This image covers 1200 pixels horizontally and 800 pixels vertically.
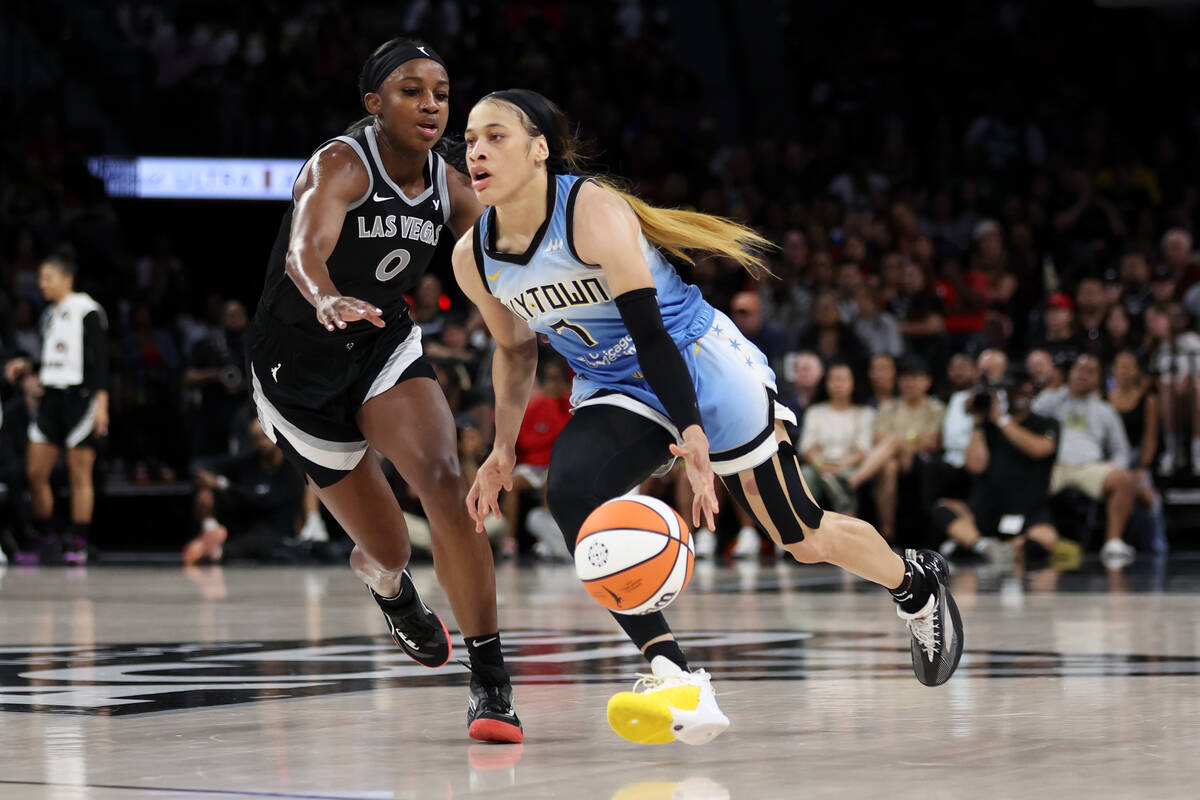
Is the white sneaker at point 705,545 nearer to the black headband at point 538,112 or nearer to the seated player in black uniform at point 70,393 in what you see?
the seated player in black uniform at point 70,393

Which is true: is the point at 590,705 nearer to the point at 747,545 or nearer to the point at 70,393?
the point at 747,545

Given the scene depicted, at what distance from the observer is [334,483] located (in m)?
5.04

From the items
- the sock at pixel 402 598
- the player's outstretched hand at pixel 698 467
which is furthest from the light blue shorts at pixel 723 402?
the sock at pixel 402 598

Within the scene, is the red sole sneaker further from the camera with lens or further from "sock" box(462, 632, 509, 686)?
the camera with lens

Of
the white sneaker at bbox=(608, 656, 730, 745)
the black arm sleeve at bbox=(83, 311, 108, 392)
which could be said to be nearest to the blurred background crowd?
the black arm sleeve at bbox=(83, 311, 108, 392)

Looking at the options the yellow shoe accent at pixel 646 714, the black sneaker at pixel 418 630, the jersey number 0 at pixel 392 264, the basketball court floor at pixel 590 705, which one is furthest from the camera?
the black sneaker at pixel 418 630

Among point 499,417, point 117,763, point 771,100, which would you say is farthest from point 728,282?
point 117,763

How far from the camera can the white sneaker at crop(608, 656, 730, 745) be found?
3.76 m

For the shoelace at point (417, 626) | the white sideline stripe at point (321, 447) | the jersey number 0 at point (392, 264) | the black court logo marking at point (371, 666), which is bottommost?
the black court logo marking at point (371, 666)

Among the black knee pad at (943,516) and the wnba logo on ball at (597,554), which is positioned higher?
the wnba logo on ball at (597,554)

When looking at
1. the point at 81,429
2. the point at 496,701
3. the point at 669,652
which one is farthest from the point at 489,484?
the point at 81,429

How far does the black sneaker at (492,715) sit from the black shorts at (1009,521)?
8.36 metres

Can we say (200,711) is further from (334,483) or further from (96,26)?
(96,26)

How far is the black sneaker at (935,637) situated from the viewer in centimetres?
484
